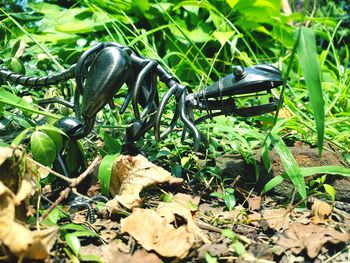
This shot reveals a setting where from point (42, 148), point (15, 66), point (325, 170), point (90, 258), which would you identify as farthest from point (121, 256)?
point (15, 66)

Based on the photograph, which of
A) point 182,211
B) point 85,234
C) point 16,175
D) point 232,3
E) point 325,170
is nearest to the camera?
point 16,175

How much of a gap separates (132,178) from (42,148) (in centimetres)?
31

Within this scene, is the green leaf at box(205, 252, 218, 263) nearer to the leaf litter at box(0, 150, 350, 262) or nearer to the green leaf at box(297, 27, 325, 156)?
the leaf litter at box(0, 150, 350, 262)

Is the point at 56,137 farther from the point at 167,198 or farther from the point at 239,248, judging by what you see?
the point at 239,248

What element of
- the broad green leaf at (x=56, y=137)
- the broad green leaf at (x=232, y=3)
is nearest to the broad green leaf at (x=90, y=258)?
the broad green leaf at (x=56, y=137)

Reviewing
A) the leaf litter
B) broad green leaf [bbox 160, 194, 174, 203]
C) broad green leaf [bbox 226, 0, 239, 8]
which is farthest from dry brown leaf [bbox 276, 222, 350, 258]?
broad green leaf [bbox 226, 0, 239, 8]

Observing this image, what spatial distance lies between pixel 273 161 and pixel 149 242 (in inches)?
28.4

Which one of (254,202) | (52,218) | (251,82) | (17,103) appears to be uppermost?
(251,82)

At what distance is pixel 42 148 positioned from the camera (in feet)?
4.98

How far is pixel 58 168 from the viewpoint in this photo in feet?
5.37

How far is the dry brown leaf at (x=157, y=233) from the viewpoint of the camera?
50.1 inches

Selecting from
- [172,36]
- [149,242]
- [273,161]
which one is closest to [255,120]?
[273,161]

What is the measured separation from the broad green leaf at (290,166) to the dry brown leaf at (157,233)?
0.45 meters

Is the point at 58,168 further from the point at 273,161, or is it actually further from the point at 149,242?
the point at 273,161
